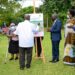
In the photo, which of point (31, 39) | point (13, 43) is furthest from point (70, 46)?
point (13, 43)

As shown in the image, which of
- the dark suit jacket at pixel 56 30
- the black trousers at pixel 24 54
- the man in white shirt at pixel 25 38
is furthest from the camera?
the dark suit jacket at pixel 56 30

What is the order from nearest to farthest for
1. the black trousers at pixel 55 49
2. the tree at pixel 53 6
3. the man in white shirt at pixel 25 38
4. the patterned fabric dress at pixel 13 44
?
the man in white shirt at pixel 25 38, the black trousers at pixel 55 49, the patterned fabric dress at pixel 13 44, the tree at pixel 53 6

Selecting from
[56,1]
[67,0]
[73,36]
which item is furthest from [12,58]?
[56,1]

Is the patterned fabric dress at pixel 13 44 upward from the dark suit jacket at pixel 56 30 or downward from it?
downward

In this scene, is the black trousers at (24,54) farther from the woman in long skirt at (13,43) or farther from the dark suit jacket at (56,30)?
the woman in long skirt at (13,43)

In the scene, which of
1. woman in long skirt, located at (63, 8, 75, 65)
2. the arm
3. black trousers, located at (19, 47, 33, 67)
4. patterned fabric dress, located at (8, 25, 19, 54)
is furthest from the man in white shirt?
patterned fabric dress, located at (8, 25, 19, 54)

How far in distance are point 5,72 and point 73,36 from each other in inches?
110

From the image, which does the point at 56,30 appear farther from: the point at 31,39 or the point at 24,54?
the point at 24,54

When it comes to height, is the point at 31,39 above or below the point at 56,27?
below

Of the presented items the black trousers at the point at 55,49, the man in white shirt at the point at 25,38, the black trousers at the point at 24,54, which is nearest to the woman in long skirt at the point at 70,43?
the black trousers at the point at 55,49

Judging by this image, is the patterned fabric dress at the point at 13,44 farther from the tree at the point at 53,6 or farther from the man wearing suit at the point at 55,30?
the tree at the point at 53,6

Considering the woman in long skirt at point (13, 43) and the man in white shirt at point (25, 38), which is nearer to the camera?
the man in white shirt at point (25, 38)

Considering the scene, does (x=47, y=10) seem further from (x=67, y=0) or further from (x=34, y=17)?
(x=34, y=17)

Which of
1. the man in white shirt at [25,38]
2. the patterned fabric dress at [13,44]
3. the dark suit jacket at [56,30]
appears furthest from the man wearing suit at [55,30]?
the patterned fabric dress at [13,44]
